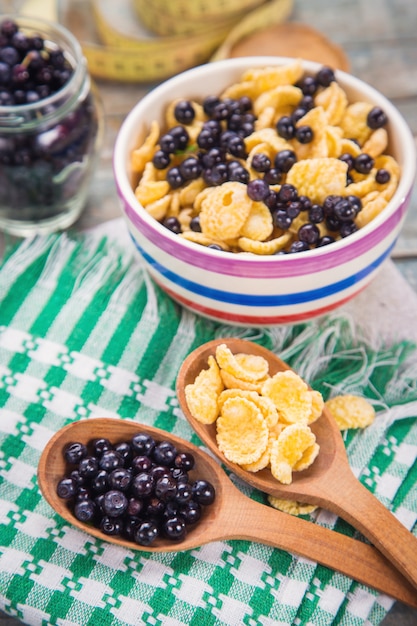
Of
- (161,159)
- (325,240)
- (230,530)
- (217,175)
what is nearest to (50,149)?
(161,159)

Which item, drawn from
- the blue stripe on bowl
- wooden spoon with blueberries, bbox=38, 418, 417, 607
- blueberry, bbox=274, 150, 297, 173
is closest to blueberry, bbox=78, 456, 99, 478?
wooden spoon with blueberries, bbox=38, 418, 417, 607

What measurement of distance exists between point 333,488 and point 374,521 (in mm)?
75

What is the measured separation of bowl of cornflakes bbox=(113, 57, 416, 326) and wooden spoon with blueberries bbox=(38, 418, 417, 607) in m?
0.30

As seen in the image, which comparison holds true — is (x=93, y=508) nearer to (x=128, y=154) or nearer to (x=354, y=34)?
(x=128, y=154)

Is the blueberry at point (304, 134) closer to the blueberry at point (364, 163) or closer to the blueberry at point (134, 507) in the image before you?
the blueberry at point (364, 163)

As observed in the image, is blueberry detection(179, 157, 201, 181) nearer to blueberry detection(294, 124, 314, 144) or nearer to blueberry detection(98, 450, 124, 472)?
blueberry detection(294, 124, 314, 144)


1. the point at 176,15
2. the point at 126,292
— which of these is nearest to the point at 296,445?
the point at 126,292

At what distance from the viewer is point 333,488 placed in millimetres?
1107

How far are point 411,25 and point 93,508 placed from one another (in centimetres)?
149

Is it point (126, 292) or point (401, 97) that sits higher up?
point (401, 97)

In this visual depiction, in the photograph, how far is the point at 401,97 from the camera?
175 cm

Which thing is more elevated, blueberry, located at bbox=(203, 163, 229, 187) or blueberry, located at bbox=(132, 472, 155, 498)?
blueberry, located at bbox=(203, 163, 229, 187)

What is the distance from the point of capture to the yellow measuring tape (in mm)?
1738

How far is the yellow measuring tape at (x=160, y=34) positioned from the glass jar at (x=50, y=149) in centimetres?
A: 25
